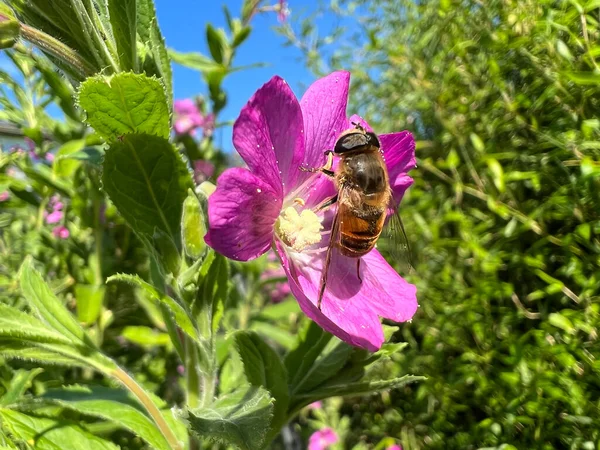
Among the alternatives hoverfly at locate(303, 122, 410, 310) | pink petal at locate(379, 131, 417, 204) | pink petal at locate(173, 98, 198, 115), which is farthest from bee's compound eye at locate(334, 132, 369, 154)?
pink petal at locate(173, 98, 198, 115)

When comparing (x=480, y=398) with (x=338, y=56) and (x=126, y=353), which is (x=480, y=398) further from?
(x=338, y=56)

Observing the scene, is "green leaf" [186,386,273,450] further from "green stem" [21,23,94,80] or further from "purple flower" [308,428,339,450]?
"purple flower" [308,428,339,450]

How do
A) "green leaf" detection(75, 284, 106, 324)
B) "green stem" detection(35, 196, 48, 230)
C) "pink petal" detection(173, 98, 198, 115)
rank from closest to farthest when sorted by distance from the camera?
1. "green leaf" detection(75, 284, 106, 324)
2. "green stem" detection(35, 196, 48, 230)
3. "pink petal" detection(173, 98, 198, 115)

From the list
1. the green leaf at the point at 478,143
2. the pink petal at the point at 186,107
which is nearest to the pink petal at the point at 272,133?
the green leaf at the point at 478,143

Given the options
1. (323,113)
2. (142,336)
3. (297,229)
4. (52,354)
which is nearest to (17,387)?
(52,354)

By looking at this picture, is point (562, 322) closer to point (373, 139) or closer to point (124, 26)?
point (373, 139)

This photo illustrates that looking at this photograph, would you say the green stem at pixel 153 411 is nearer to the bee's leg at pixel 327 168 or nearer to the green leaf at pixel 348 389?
the green leaf at pixel 348 389

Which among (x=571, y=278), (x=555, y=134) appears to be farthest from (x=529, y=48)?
(x=571, y=278)
